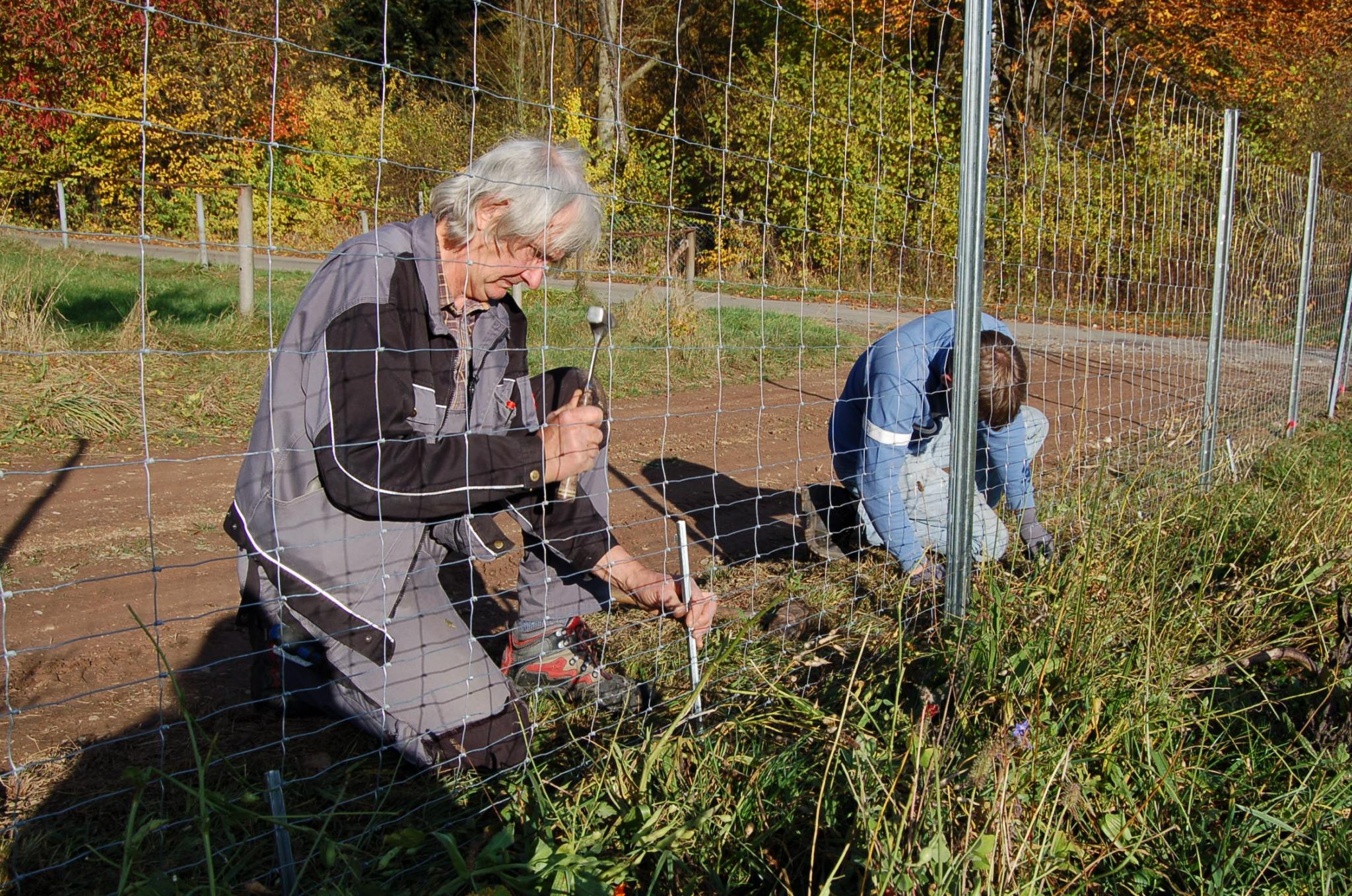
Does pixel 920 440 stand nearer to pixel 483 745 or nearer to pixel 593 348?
pixel 593 348

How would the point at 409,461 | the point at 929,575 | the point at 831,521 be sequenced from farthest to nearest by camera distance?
the point at 831,521
the point at 929,575
the point at 409,461

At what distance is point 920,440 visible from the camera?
3.71 metres

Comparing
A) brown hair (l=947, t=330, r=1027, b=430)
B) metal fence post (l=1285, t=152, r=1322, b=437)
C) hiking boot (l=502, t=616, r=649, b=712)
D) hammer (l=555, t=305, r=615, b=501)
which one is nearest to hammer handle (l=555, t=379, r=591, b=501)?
hammer (l=555, t=305, r=615, b=501)

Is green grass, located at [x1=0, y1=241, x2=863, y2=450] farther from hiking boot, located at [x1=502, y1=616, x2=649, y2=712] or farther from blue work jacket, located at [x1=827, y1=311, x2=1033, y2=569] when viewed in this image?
hiking boot, located at [x1=502, y1=616, x2=649, y2=712]

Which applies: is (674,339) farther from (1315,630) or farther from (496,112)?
(1315,630)

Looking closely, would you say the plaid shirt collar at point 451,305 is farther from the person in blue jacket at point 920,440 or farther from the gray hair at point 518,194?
the person in blue jacket at point 920,440

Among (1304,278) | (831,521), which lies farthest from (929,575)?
(1304,278)

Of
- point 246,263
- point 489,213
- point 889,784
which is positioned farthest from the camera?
point 246,263

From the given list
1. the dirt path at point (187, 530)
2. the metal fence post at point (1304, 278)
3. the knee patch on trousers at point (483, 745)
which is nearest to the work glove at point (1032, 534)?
the dirt path at point (187, 530)

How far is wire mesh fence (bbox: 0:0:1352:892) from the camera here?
2.16m

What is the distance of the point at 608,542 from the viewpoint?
2818mm

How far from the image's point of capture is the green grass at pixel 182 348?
580cm

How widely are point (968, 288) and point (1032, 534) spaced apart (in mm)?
1250

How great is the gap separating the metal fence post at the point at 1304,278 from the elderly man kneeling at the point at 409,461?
5503 millimetres
